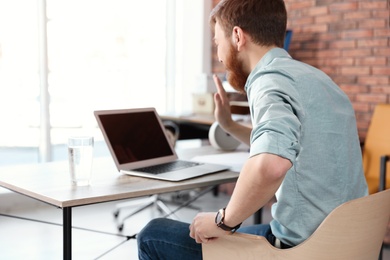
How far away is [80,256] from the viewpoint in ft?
10.1

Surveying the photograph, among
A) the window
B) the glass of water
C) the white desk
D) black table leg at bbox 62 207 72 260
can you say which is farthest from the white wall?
black table leg at bbox 62 207 72 260

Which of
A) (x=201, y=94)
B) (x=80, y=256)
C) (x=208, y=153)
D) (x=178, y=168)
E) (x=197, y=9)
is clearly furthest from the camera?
(x=197, y=9)

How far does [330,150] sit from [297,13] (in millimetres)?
2980

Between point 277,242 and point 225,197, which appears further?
point 225,197

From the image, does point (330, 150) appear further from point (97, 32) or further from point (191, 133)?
point (97, 32)

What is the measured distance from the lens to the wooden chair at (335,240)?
122 centimetres

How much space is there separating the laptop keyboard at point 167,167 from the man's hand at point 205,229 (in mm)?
562

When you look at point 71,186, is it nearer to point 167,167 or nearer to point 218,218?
point 167,167

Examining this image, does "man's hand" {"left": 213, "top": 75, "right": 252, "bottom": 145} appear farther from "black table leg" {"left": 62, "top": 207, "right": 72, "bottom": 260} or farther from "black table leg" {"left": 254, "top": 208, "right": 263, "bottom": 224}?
"black table leg" {"left": 62, "top": 207, "right": 72, "bottom": 260}

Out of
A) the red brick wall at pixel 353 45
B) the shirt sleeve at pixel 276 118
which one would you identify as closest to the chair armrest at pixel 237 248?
the shirt sleeve at pixel 276 118

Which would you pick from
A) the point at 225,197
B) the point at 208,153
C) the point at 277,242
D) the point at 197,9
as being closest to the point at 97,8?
the point at 197,9

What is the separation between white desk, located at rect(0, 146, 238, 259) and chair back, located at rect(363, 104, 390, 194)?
1.72 meters

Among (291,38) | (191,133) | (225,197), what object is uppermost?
(291,38)

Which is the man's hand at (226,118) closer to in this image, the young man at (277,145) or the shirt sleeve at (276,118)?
the young man at (277,145)
